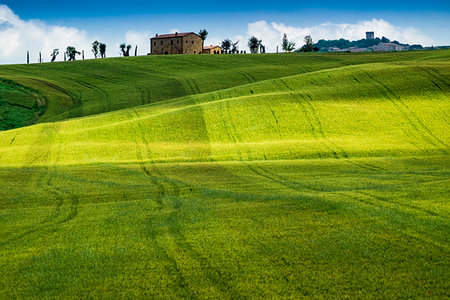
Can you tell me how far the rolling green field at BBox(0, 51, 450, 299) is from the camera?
9.09 meters

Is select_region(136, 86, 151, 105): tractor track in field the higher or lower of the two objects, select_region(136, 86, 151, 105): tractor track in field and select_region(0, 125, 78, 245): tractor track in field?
the higher

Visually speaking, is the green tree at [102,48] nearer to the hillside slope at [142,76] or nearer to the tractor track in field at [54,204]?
the hillside slope at [142,76]

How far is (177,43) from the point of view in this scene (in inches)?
4486

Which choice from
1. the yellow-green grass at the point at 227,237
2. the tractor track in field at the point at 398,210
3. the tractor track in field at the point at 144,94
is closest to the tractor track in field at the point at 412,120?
the yellow-green grass at the point at 227,237

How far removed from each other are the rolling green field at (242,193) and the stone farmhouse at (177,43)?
6664 centimetres

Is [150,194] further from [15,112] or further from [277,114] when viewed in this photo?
[15,112]

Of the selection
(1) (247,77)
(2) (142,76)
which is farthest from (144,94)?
(1) (247,77)

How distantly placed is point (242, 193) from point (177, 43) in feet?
334

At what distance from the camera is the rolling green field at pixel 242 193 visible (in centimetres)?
909

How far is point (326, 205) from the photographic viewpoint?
14516 mm

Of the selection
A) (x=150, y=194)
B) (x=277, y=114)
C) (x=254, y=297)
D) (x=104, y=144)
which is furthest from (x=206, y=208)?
(x=277, y=114)

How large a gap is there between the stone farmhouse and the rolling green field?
6664cm

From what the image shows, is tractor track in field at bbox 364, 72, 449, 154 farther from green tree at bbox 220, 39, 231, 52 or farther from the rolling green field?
green tree at bbox 220, 39, 231, 52

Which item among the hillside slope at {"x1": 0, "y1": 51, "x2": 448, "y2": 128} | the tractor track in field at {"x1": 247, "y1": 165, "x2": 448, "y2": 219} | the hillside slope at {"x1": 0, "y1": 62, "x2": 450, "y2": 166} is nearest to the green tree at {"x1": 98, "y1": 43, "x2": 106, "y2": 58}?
the hillside slope at {"x1": 0, "y1": 51, "x2": 448, "y2": 128}
